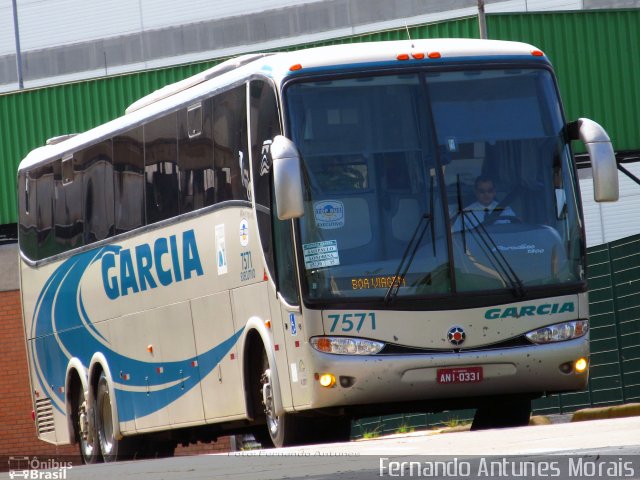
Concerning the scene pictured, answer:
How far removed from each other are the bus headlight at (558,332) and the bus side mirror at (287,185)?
7.09ft

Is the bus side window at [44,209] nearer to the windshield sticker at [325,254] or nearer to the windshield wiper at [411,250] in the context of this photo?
the windshield sticker at [325,254]

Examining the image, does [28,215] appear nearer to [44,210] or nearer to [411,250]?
[44,210]

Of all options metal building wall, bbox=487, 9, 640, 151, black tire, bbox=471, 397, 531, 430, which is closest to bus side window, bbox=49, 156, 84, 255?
black tire, bbox=471, 397, 531, 430

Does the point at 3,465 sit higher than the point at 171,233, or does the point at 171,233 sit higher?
the point at 171,233

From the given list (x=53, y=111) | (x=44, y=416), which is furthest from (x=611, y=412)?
(x=53, y=111)

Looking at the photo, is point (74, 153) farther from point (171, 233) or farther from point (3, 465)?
point (3, 465)

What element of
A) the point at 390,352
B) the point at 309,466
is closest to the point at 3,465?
the point at 390,352

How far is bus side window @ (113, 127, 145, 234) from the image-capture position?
16594 mm

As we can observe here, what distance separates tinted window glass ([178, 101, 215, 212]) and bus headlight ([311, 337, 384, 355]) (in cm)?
252

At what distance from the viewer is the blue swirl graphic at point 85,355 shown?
52.2 ft

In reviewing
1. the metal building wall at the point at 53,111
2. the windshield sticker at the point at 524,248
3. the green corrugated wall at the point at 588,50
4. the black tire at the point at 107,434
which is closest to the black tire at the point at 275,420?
the windshield sticker at the point at 524,248

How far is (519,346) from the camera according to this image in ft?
42.8

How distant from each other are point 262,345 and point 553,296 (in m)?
2.69

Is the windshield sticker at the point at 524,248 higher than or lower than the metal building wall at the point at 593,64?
lower
